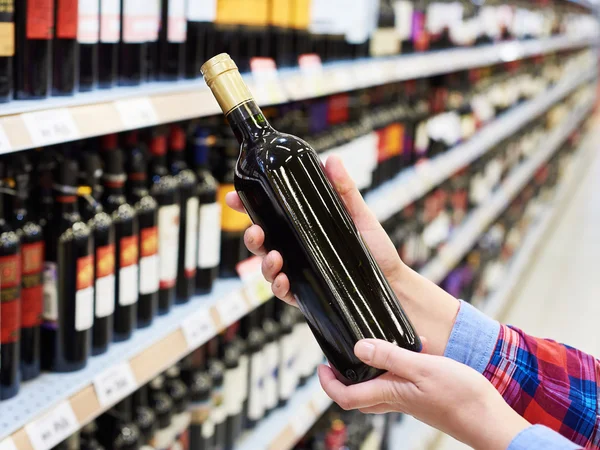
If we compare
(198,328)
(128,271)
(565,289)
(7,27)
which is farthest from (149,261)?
(565,289)

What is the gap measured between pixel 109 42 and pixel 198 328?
61 centimetres

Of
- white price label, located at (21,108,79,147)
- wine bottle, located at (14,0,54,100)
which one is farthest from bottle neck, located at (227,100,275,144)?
wine bottle, located at (14,0,54,100)

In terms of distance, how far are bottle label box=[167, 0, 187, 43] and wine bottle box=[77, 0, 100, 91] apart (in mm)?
220

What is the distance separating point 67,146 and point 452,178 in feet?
9.83

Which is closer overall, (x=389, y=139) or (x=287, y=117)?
(x=287, y=117)

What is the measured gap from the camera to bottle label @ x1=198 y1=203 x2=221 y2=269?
1863 millimetres

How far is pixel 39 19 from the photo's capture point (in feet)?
4.25

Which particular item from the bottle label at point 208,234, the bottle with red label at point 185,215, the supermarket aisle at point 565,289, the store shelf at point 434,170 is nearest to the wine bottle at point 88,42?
the bottle with red label at point 185,215

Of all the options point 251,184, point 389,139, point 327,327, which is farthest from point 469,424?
point 389,139

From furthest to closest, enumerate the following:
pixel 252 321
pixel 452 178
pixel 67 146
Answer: pixel 452 178 → pixel 252 321 → pixel 67 146

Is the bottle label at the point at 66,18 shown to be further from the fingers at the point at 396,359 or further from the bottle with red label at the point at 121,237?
the fingers at the point at 396,359

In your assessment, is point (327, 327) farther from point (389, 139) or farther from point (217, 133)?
point (389, 139)

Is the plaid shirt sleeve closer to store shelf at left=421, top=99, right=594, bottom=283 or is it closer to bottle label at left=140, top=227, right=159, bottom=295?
bottle label at left=140, top=227, right=159, bottom=295

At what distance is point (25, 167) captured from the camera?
4.48 feet
